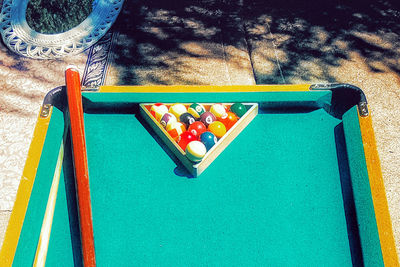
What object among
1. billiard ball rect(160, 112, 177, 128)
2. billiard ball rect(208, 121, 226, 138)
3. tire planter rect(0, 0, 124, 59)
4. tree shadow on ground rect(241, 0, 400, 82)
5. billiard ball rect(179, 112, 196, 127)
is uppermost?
tire planter rect(0, 0, 124, 59)

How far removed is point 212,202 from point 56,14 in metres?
3.31

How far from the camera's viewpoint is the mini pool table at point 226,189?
1528mm

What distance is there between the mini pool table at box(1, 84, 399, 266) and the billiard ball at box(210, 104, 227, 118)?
0.07 metres

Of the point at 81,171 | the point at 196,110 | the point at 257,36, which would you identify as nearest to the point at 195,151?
the point at 196,110

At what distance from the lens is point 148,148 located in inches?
73.2

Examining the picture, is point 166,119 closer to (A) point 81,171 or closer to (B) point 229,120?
(B) point 229,120

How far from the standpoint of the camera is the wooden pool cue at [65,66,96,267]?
1.42 meters

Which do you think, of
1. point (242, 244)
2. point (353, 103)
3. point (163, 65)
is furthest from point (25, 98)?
point (353, 103)

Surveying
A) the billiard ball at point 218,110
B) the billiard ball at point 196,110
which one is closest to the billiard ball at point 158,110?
the billiard ball at point 196,110

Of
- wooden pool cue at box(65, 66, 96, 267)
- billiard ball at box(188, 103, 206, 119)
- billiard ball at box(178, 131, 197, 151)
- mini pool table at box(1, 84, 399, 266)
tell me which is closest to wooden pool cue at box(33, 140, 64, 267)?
mini pool table at box(1, 84, 399, 266)

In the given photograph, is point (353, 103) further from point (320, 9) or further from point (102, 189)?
point (320, 9)

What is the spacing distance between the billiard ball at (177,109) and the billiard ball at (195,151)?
284 millimetres

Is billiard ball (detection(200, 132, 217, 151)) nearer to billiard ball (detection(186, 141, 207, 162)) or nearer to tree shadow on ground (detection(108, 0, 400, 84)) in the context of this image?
billiard ball (detection(186, 141, 207, 162))

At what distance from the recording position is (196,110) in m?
1.98
